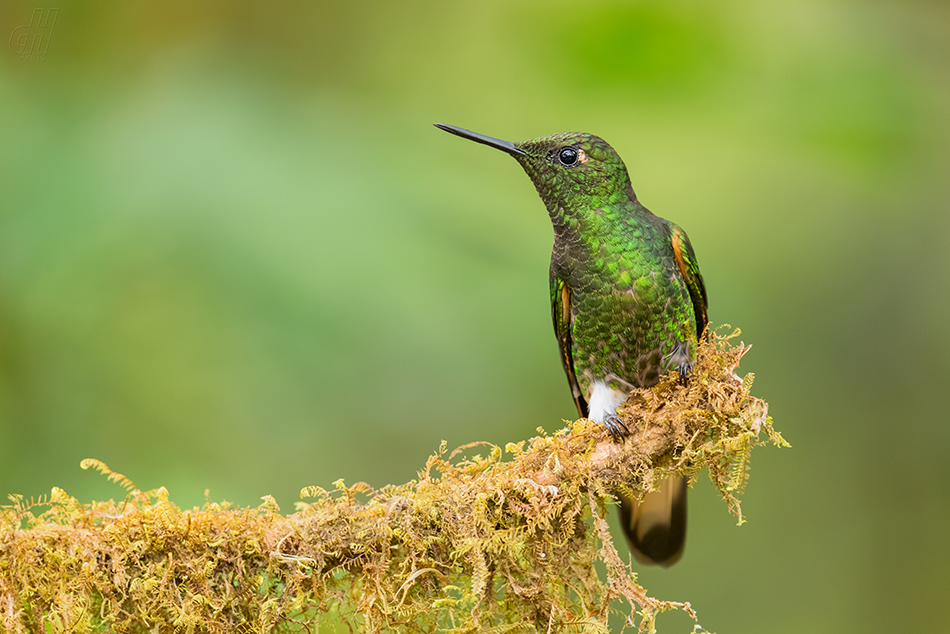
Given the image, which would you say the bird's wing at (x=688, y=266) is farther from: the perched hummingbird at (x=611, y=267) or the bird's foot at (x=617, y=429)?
the bird's foot at (x=617, y=429)

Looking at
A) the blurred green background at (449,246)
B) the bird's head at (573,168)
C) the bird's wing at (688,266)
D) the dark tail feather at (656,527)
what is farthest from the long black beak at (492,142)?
the blurred green background at (449,246)

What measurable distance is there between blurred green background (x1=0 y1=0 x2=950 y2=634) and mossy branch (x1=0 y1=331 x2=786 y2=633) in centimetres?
178

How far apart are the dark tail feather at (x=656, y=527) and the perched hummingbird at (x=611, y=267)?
3 cm

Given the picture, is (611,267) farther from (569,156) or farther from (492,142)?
(492,142)

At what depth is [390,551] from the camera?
1875 millimetres

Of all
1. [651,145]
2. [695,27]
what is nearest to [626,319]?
[651,145]

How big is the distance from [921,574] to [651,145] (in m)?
3.07

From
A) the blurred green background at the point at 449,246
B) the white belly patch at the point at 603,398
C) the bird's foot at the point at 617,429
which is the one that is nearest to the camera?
the bird's foot at the point at 617,429

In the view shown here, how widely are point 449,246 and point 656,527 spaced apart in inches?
79.7

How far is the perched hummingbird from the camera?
7.62 feet

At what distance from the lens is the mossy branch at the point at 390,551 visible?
1816 millimetres

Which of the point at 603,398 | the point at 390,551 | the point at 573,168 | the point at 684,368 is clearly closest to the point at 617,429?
the point at 684,368

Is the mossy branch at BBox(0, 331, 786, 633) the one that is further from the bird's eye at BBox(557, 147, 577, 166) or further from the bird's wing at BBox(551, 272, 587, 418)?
the bird's eye at BBox(557, 147, 577, 166)

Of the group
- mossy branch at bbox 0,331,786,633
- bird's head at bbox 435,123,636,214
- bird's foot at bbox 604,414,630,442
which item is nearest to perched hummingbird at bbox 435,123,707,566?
bird's head at bbox 435,123,636,214
